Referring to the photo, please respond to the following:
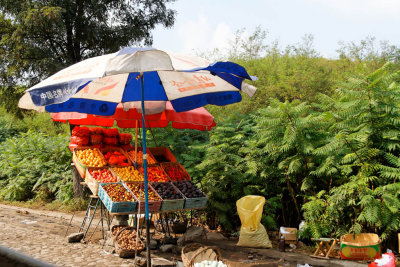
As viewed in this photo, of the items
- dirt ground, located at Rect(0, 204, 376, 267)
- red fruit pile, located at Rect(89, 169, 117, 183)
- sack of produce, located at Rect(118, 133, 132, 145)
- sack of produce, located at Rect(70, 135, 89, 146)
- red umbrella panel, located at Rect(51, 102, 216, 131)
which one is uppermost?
red umbrella panel, located at Rect(51, 102, 216, 131)

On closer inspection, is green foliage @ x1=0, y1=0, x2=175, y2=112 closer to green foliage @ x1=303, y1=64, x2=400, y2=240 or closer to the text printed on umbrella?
the text printed on umbrella

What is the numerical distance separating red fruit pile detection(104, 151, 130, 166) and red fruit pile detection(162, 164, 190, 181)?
0.87 m

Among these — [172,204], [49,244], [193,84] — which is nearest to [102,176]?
[172,204]

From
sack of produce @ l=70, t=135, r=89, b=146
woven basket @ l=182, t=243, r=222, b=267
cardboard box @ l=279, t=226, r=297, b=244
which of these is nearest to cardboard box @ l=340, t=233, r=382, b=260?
cardboard box @ l=279, t=226, r=297, b=244

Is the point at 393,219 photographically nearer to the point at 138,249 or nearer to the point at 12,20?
the point at 138,249

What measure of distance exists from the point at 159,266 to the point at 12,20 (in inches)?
361

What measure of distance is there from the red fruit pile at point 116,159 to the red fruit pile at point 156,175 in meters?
0.47

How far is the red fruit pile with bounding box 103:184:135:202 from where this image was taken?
22.1 feet

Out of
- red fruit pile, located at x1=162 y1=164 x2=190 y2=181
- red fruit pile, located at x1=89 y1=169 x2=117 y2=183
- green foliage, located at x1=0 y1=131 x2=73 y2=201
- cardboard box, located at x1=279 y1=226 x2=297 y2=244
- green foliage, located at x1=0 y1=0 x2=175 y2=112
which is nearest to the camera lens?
red fruit pile, located at x1=89 y1=169 x2=117 y2=183

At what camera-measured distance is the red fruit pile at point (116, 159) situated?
8.01 m

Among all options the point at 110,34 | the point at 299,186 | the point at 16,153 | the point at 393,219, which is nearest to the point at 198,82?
the point at 299,186

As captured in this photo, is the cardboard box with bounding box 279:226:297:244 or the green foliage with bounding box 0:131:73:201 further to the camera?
the green foliage with bounding box 0:131:73:201

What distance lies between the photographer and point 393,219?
6578mm

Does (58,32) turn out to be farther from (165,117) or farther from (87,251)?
(87,251)
